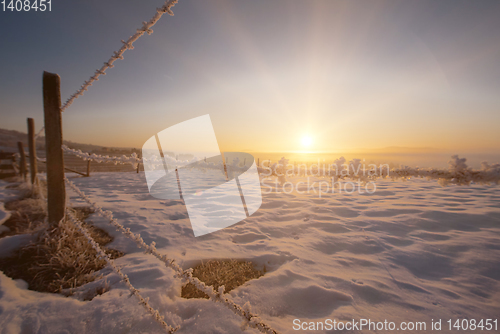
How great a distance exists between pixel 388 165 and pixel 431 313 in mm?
1485

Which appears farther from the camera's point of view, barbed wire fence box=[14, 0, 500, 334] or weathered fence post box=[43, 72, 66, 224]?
weathered fence post box=[43, 72, 66, 224]

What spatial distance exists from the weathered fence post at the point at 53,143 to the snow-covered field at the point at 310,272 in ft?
2.50

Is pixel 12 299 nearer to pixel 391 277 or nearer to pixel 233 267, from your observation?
pixel 233 267

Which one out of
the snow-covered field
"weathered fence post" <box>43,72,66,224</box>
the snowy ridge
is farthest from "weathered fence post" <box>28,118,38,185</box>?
the snowy ridge

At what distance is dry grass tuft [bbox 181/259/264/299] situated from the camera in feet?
6.39

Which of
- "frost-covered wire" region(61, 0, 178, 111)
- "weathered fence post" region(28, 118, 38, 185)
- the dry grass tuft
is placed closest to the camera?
"frost-covered wire" region(61, 0, 178, 111)

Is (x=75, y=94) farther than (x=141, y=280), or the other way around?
(x=75, y=94)

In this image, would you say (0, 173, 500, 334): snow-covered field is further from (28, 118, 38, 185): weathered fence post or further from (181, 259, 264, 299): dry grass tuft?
(28, 118, 38, 185): weathered fence post

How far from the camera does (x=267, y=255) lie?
257 cm

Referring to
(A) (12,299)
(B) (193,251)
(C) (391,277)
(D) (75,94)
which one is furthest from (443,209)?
(D) (75,94)

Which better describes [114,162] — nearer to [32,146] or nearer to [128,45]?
[128,45]

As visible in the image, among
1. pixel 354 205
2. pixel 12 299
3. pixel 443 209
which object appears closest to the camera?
pixel 12 299

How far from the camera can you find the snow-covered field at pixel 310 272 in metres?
1.49

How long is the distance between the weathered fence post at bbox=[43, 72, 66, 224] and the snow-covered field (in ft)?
2.50
